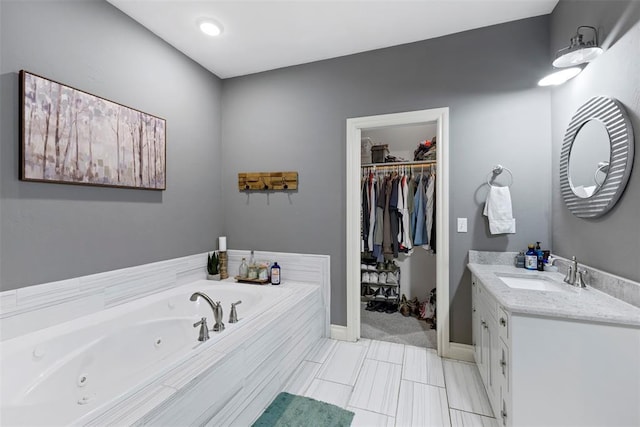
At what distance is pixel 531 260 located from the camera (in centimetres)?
197

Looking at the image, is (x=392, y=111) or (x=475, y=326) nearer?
(x=475, y=326)

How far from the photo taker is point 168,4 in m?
1.95

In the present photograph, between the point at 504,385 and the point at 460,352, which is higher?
the point at 504,385

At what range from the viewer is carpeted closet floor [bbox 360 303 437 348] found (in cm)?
261

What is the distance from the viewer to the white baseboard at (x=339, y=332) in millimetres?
2605

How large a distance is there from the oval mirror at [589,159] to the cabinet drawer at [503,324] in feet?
2.87

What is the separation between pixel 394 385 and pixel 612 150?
6.27ft

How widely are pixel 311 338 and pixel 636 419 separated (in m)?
1.88

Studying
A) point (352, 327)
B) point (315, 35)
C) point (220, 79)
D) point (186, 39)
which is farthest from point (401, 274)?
point (186, 39)

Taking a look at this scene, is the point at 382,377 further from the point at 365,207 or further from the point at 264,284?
the point at 365,207

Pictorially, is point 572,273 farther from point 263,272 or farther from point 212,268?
point 212,268

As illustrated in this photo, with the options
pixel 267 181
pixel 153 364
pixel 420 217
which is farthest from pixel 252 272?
pixel 420 217

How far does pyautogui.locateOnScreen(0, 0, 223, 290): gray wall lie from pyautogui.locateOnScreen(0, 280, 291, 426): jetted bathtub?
0.34 meters

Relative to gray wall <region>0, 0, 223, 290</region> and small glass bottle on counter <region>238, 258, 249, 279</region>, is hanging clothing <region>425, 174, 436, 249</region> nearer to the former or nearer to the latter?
small glass bottle on counter <region>238, 258, 249, 279</region>
